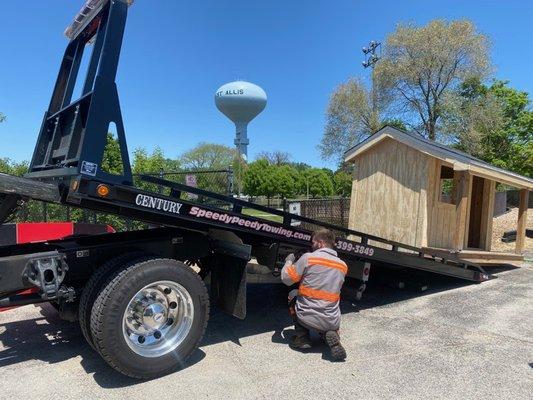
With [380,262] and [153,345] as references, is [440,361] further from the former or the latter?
[153,345]

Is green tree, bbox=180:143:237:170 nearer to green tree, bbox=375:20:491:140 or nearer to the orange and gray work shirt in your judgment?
green tree, bbox=375:20:491:140

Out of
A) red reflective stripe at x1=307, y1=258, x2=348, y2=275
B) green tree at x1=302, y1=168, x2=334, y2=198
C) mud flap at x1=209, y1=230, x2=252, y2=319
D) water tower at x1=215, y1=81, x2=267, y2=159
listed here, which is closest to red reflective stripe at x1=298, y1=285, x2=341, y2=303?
red reflective stripe at x1=307, y1=258, x2=348, y2=275

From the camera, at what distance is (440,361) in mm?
4137

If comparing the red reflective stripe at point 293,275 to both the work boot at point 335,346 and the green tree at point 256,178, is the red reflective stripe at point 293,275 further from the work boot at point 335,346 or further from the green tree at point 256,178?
Answer: the green tree at point 256,178

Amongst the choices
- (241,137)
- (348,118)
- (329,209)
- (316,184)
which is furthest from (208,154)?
(329,209)

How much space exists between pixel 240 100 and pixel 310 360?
71176 mm

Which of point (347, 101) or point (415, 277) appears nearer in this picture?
point (415, 277)

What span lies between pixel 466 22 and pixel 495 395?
31748 mm

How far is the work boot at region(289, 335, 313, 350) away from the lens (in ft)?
14.2

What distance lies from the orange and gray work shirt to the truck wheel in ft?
3.38

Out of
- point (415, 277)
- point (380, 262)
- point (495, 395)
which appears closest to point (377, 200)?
point (415, 277)

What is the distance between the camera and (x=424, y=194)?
31.6 ft

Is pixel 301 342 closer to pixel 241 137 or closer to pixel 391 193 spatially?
pixel 391 193

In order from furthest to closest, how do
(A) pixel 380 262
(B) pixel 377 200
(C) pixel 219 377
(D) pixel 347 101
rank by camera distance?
(D) pixel 347 101 < (B) pixel 377 200 < (A) pixel 380 262 < (C) pixel 219 377
